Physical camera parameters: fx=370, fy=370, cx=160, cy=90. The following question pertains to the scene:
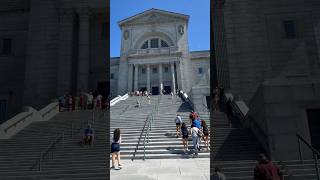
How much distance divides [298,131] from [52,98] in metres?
22.6

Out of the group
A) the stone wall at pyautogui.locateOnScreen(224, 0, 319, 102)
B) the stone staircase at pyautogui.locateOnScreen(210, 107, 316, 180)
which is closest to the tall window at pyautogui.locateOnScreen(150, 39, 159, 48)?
the stone wall at pyautogui.locateOnScreen(224, 0, 319, 102)

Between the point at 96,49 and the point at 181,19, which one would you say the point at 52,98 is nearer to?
the point at 96,49

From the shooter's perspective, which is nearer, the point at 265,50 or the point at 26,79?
the point at 265,50

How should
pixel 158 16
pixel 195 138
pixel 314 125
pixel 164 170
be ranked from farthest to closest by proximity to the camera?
pixel 158 16 → pixel 195 138 → pixel 314 125 → pixel 164 170

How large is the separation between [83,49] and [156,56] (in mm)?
35232

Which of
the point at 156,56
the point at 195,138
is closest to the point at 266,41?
the point at 195,138

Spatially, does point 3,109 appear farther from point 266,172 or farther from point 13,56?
point 266,172

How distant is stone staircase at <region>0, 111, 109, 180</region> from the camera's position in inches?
458

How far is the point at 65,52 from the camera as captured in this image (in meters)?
31.5

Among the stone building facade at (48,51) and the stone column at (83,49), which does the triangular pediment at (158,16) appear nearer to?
the stone building facade at (48,51)

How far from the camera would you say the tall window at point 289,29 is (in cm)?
2800

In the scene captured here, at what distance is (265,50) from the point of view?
27.6 metres

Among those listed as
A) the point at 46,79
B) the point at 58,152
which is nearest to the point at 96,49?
the point at 46,79

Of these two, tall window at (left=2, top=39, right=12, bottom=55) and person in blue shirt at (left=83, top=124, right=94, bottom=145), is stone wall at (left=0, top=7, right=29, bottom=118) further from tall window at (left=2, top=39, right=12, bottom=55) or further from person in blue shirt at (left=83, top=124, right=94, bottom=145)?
person in blue shirt at (left=83, top=124, right=94, bottom=145)
